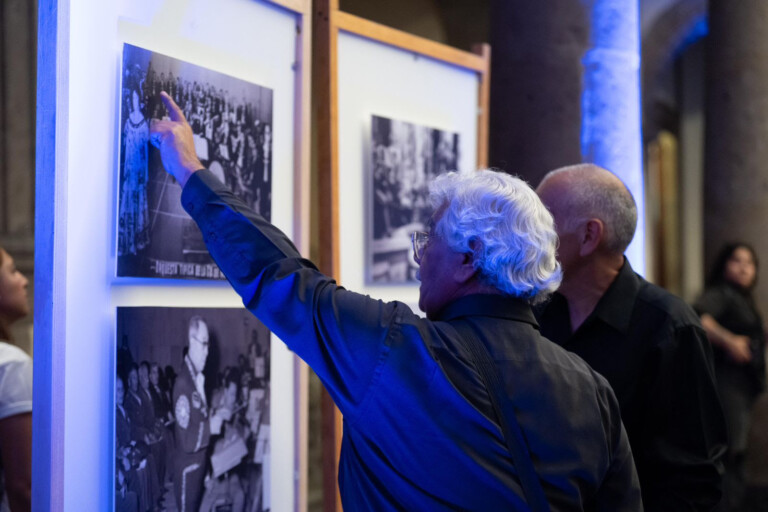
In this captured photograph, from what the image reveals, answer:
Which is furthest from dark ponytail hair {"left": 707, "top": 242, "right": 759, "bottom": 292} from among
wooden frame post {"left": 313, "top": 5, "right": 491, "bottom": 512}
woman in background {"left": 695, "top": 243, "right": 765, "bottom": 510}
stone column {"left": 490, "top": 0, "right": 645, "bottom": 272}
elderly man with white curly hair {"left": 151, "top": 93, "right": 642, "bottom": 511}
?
elderly man with white curly hair {"left": 151, "top": 93, "right": 642, "bottom": 511}

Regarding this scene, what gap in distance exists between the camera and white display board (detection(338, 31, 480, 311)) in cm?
280

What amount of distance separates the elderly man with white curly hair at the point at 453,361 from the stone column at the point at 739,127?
17.6 ft

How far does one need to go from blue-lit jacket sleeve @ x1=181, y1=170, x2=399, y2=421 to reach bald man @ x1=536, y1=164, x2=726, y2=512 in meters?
0.98

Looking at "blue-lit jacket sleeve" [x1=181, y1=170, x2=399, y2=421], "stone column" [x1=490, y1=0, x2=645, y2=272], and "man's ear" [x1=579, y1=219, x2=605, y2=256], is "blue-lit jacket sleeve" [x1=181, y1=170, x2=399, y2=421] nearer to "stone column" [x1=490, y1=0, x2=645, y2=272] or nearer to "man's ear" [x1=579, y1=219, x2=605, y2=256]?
"man's ear" [x1=579, y1=219, x2=605, y2=256]

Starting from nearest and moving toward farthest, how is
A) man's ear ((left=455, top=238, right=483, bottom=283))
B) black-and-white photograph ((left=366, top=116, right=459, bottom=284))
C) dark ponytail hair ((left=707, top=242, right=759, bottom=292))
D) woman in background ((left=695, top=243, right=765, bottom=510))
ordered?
man's ear ((left=455, top=238, right=483, bottom=283)), black-and-white photograph ((left=366, top=116, right=459, bottom=284)), woman in background ((left=695, top=243, right=765, bottom=510)), dark ponytail hair ((left=707, top=242, right=759, bottom=292))

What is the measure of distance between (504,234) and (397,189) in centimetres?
128

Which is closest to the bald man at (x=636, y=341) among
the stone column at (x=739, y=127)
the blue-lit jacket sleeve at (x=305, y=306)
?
the blue-lit jacket sleeve at (x=305, y=306)

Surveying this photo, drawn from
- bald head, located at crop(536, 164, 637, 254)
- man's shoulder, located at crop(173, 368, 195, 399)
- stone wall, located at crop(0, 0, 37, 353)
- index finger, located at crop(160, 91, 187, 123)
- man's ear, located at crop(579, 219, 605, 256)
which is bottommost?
man's shoulder, located at crop(173, 368, 195, 399)

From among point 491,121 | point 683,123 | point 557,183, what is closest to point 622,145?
point 491,121

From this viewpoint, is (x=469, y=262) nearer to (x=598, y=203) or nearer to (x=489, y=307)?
(x=489, y=307)

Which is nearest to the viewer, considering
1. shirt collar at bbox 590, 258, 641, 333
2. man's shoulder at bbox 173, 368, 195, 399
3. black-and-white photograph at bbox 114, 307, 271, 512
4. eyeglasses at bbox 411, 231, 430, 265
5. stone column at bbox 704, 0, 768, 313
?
eyeglasses at bbox 411, 231, 430, 265

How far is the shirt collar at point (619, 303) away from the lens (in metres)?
2.46

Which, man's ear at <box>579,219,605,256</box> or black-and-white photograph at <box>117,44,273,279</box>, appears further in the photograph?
man's ear at <box>579,219,605,256</box>

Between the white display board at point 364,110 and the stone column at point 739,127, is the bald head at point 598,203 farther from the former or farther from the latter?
the stone column at point 739,127
